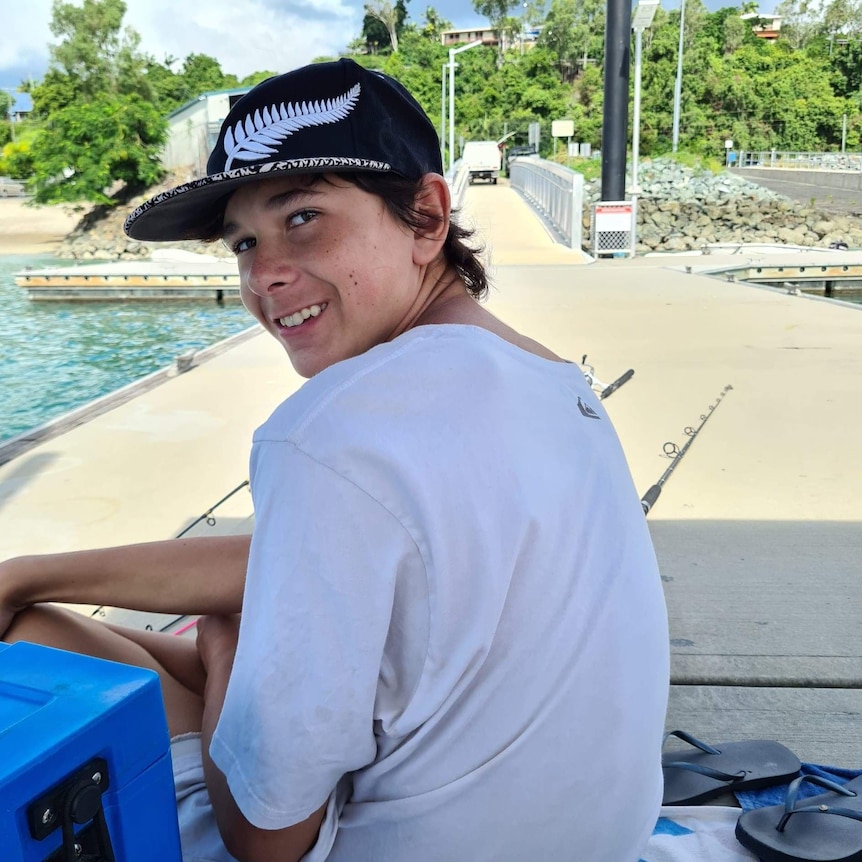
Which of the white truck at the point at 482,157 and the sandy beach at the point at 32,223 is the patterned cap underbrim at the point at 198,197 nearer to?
the white truck at the point at 482,157

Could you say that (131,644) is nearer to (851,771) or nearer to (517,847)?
(517,847)

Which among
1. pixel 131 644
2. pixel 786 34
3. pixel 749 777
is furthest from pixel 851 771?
pixel 786 34

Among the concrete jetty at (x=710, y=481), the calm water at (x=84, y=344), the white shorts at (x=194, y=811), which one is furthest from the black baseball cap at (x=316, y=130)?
the calm water at (x=84, y=344)

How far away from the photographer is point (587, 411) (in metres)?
1.30

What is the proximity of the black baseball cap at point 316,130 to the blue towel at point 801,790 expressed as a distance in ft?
5.48

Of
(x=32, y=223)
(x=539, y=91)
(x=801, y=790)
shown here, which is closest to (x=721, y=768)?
(x=801, y=790)

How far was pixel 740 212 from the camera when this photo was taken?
27.8 meters

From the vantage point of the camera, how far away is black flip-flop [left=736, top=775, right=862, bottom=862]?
1828mm

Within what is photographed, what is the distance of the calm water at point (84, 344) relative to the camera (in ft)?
37.6

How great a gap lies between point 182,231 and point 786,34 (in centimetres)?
10676

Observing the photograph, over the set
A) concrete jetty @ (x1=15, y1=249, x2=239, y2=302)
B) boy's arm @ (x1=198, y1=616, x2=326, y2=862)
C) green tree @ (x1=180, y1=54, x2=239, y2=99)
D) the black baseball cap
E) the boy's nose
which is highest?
green tree @ (x1=180, y1=54, x2=239, y2=99)

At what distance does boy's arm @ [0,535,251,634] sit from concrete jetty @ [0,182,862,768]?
129 centimetres

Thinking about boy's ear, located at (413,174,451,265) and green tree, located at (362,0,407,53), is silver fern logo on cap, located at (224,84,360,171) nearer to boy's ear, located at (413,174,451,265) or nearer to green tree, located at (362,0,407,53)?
boy's ear, located at (413,174,451,265)

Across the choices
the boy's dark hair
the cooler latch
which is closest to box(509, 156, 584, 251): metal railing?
the boy's dark hair
